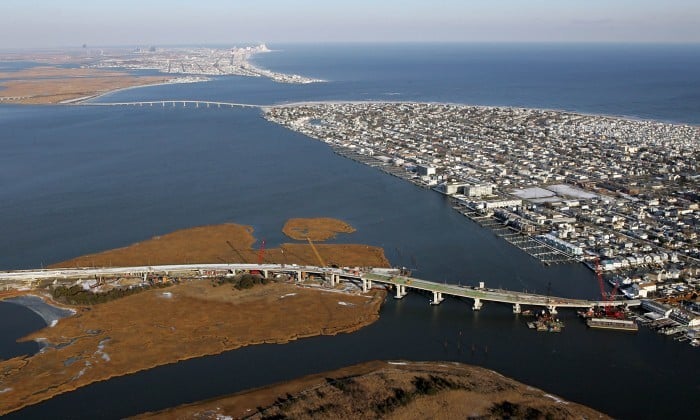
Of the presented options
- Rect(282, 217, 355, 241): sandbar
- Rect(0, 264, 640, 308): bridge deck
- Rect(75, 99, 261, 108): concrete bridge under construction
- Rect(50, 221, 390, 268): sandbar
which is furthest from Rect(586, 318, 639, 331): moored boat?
Rect(75, 99, 261, 108): concrete bridge under construction

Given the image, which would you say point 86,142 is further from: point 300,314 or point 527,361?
point 527,361

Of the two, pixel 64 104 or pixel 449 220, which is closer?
pixel 449 220

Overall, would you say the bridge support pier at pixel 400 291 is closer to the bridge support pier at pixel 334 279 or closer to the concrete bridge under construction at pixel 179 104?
the bridge support pier at pixel 334 279

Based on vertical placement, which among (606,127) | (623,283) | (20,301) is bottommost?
(20,301)

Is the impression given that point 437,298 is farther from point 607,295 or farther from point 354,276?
point 607,295

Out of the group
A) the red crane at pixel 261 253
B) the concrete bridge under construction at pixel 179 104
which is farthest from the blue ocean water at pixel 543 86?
the red crane at pixel 261 253

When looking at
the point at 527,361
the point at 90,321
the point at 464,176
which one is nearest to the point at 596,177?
the point at 464,176
